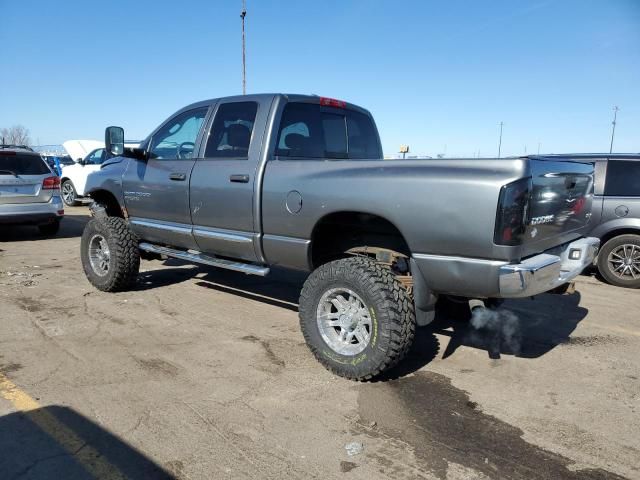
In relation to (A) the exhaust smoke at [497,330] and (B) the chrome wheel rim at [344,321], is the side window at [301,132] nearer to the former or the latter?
(B) the chrome wheel rim at [344,321]

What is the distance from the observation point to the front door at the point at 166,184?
4.81m

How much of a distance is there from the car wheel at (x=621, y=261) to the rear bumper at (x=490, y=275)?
13.5 ft

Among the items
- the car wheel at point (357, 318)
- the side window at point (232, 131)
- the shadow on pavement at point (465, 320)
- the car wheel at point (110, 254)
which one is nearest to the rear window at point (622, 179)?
the shadow on pavement at point (465, 320)

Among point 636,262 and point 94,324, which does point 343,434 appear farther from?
point 636,262

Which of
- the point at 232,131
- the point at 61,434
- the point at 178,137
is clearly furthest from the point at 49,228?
the point at 61,434

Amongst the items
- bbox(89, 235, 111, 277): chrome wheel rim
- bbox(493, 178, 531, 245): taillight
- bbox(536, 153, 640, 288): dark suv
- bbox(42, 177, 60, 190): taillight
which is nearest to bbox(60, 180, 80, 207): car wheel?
bbox(42, 177, 60, 190): taillight

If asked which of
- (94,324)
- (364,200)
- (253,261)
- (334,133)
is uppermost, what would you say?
(334,133)

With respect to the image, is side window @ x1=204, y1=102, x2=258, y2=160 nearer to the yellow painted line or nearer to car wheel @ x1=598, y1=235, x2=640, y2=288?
the yellow painted line

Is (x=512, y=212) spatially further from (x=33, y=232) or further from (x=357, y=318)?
(x=33, y=232)

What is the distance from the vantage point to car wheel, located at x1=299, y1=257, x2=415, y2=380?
10.8 ft

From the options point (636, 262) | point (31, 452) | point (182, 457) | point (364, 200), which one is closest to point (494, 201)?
point (364, 200)

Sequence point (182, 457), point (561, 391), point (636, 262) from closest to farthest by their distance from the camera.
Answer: point (182, 457), point (561, 391), point (636, 262)

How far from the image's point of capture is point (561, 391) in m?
3.47

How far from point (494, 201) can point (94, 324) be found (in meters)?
3.75
